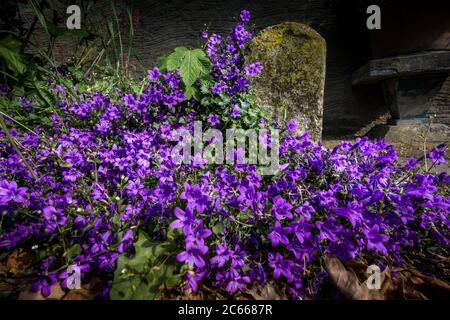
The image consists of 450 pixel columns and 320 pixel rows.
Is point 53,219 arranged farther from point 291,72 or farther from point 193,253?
point 291,72

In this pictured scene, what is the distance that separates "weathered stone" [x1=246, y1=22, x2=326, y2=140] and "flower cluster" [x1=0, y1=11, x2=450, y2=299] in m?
0.93

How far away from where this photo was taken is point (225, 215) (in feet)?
3.66

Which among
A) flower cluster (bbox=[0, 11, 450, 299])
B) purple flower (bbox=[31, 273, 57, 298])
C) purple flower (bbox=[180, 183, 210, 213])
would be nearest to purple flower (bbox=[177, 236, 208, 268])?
flower cluster (bbox=[0, 11, 450, 299])

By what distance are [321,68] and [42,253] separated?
100 inches

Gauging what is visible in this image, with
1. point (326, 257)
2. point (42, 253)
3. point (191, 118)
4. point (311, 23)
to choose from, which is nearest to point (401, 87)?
point (311, 23)

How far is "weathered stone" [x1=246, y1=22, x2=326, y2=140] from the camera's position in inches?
98.1

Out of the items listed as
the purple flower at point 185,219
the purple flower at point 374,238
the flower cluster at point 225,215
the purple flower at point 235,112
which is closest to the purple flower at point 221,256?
the flower cluster at point 225,215

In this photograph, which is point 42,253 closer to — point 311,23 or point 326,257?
point 326,257

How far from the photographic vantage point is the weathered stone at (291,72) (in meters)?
2.49

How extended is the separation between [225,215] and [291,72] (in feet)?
6.10

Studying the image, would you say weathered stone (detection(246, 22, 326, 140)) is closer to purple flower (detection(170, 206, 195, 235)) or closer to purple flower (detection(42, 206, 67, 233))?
purple flower (detection(170, 206, 195, 235))

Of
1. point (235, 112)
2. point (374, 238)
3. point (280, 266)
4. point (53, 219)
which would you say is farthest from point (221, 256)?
point (235, 112)

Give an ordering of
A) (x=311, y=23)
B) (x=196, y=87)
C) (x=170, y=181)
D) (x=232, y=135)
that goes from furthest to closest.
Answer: (x=311, y=23) < (x=196, y=87) < (x=232, y=135) < (x=170, y=181)

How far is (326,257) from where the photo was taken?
1.12 meters
